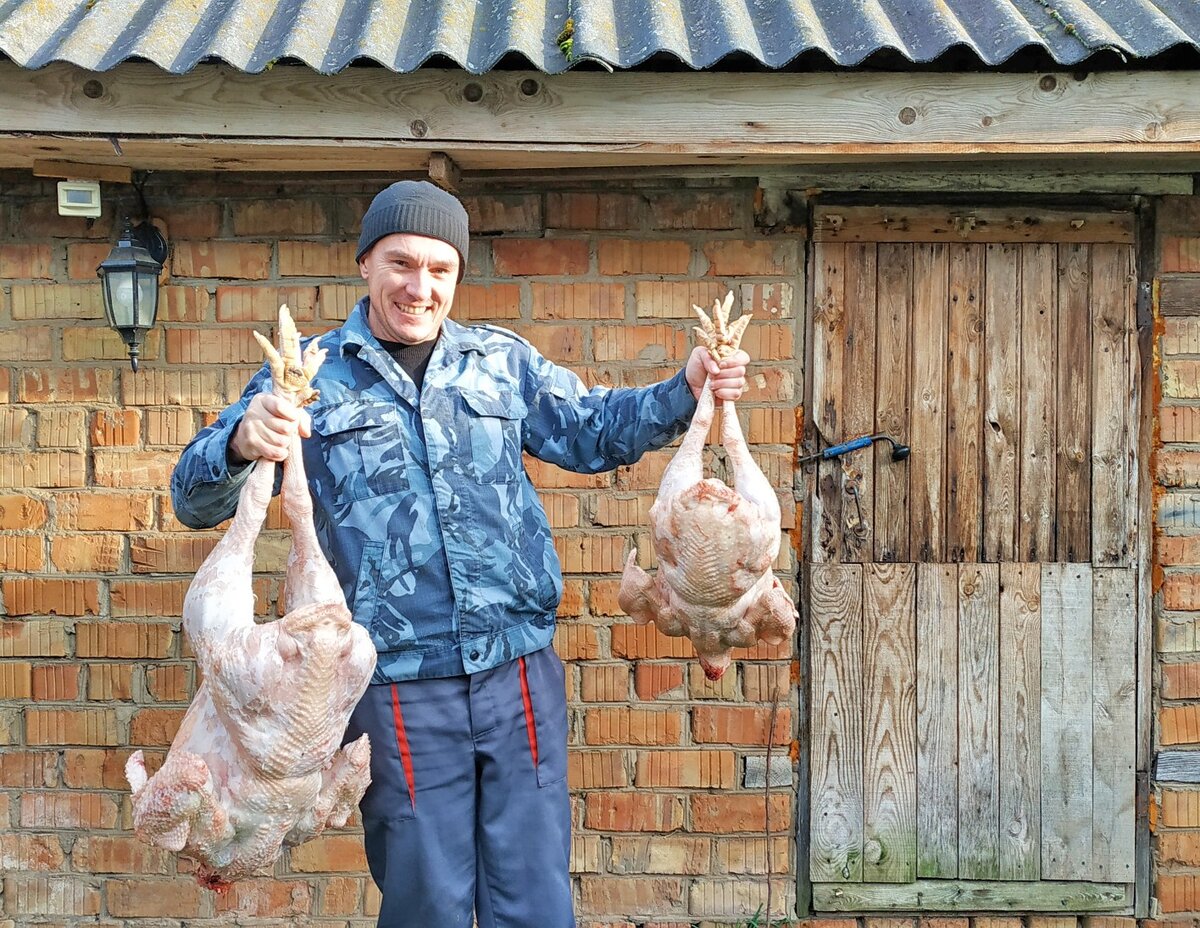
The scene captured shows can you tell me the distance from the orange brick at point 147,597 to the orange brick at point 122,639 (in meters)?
0.05

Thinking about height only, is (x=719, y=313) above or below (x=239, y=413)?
above

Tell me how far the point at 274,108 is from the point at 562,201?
1.08m

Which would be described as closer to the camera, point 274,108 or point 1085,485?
point 274,108

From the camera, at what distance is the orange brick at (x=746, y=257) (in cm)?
414

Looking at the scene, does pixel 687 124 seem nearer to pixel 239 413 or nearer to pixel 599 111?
pixel 599 111

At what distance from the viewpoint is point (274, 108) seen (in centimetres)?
348

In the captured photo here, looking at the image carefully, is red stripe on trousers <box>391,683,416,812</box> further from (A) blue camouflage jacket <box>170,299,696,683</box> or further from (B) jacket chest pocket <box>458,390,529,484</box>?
(B) jacket chest pocket <box>458,390,529,484</box>

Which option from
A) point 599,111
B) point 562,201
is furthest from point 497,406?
point 562,201

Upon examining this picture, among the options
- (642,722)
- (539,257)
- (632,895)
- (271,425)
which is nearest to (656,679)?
(642,722)

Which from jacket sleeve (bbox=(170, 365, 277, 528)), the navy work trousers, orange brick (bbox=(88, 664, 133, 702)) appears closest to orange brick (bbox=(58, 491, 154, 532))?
orange brick (bbox=(88, 664, 133, 702))

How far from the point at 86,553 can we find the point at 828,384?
2751mm

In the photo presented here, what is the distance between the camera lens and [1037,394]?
4242 mm

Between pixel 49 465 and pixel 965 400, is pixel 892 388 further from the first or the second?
pixel 49 465

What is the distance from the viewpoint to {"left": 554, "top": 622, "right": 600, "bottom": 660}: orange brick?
420 centimetres
